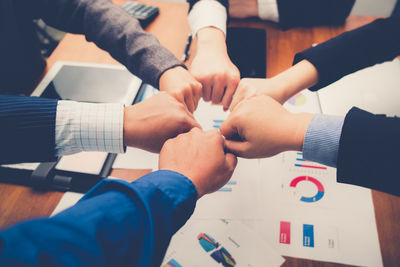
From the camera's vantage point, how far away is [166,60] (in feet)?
2.86

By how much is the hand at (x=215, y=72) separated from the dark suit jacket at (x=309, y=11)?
0.26 metres

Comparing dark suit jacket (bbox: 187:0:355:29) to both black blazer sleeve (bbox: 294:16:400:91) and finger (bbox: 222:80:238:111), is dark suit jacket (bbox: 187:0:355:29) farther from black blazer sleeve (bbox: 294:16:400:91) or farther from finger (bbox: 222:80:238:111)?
finger (bbox: 222:80:238:111)

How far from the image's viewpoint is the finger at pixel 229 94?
875mm

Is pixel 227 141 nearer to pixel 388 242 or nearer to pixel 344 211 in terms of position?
pixel 344 211

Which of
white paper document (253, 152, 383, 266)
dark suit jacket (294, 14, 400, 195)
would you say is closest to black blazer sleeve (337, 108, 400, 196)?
dark suit jacket (294, 14, 400, 195)

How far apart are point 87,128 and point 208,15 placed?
0.61m

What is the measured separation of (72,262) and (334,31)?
1248 millimetres

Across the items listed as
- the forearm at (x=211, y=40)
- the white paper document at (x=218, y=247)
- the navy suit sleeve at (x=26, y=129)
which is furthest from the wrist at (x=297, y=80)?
the navy suit sleeve at (x=26, y=129)

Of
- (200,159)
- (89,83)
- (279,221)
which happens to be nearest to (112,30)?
(89,83)

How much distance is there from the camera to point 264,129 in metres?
0.68

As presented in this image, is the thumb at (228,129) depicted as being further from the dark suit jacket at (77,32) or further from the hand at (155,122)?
the dark suit jacket at (77,32)

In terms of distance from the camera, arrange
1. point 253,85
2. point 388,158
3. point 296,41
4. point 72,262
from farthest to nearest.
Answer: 1. point 296,41
2. point 253,85
3. point 388,158
4. point 72,262

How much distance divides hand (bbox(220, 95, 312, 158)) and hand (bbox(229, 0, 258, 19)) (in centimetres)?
63

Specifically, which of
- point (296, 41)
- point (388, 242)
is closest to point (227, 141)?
point (388, 242)
